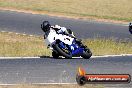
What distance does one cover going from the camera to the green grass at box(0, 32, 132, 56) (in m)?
20.5

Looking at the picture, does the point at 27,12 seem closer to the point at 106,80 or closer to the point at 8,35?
the point at 8,35

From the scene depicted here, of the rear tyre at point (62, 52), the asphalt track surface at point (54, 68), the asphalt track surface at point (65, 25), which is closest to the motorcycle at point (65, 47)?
the rear tyre at point (62, 52)

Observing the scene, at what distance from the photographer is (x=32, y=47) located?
23.2 metres

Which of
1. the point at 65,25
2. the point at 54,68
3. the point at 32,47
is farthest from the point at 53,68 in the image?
the point at 65,25

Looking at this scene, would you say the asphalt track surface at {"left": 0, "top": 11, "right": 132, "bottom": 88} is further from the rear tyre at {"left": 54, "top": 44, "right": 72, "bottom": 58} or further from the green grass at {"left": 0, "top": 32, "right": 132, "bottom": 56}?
the green grass at {"left": 0, "top": 32, "right": 132, "bottom": 56}

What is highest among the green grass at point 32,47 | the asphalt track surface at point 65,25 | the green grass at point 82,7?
the green grass at point 32,47

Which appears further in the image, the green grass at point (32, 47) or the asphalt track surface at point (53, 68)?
the green grass at point (32, 47)

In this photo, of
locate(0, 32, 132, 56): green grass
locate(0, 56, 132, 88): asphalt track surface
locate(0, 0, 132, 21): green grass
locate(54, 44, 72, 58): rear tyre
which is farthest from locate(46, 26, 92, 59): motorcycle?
locate(0, 0, 132, 21): green grass

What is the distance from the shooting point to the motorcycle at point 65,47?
60.9 ft

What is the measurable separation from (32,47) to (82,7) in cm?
1687

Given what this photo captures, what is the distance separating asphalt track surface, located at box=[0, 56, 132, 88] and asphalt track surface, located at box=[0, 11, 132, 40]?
36.5 ft

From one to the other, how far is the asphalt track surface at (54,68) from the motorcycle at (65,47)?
31 centimetres

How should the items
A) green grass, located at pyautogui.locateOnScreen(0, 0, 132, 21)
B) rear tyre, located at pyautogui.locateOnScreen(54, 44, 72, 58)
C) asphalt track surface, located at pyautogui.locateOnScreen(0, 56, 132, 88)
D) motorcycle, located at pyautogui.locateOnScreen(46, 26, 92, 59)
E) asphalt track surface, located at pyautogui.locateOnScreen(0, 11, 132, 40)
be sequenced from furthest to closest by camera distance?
green grass, located at pyautogui.locateOnScreen(0, 0, 132, 21) < asphalt track surface, located at pyautogui.locateOnScreen(0, 11, 132, 40) < motorcycle, located at pyautogui.locateOnScreen(46, 26, 92, 59) < rear tyre, located at pyautogui.locateOnScreen(54, 44, 72, 58) < asphalt track surface, located at pyautogui.locateOnScreen(0, 56, 132, 88)

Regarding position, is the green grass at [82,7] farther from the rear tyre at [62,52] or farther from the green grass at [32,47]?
the rear tyre at [62,52]
